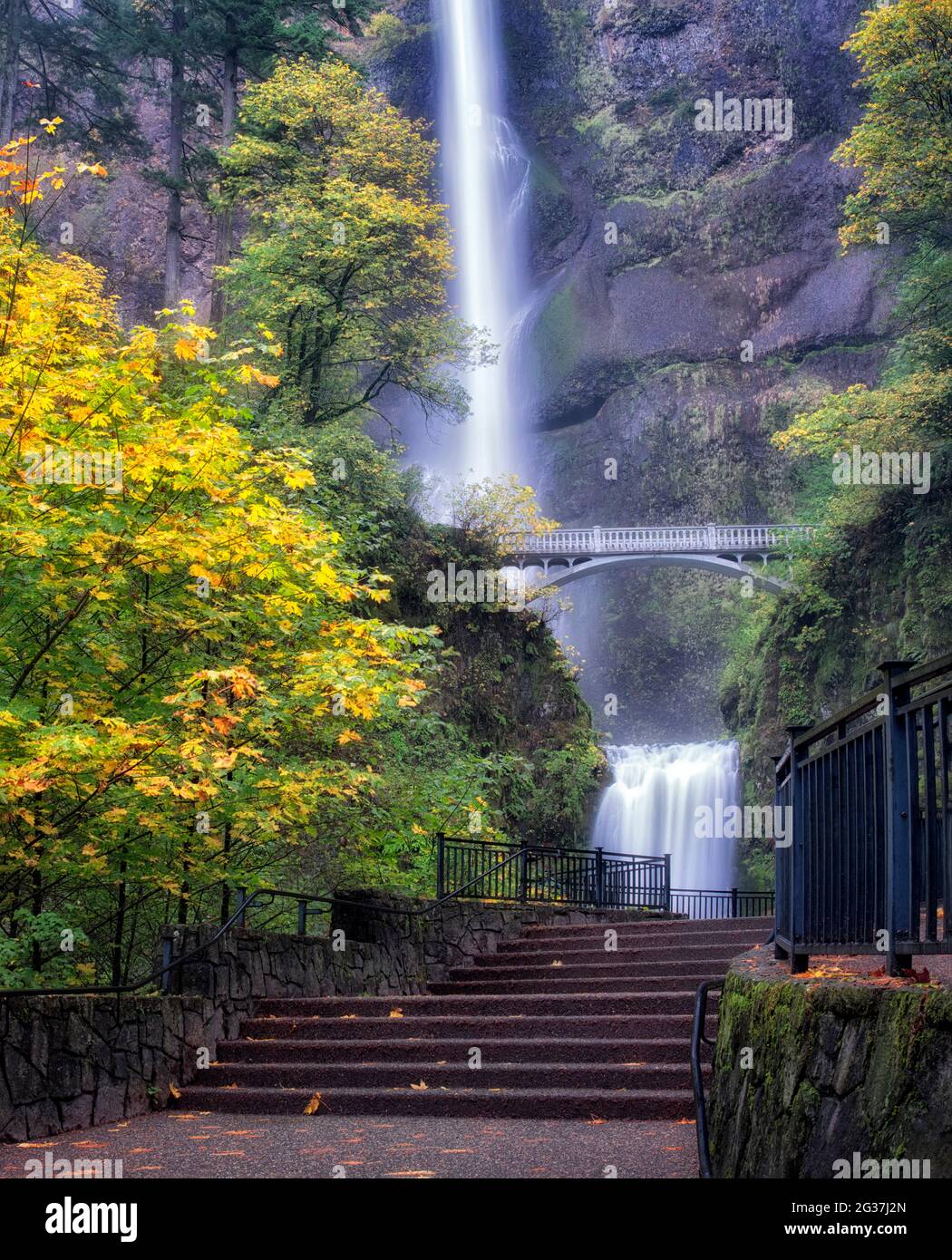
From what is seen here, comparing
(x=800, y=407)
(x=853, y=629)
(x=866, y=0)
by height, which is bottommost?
(x=853, y=629)

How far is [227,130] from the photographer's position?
97.2 feet

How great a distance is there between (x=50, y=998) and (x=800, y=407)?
166 ft

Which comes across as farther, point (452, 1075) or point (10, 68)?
point (10, 68)

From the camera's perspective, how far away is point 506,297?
58.0 m

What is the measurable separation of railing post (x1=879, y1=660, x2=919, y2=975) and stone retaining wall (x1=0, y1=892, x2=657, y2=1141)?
5.12 metres

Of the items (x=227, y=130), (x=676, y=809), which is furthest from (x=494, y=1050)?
(x=676, y=809)

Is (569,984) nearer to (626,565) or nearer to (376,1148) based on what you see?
(376,1148)

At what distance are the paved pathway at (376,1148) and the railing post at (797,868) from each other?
1.17m

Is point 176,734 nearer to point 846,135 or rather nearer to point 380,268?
point 380,268

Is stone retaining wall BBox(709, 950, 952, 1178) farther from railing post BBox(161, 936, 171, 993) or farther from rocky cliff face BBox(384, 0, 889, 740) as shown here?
rocky cliff face BBox(384, 0, 889, 740)

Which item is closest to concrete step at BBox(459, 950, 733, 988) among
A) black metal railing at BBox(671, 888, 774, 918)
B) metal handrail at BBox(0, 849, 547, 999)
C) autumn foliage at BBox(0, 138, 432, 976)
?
metal handrail at BBox(0, 849, 547, 999)

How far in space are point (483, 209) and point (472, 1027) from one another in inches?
2106

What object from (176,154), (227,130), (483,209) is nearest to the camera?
(227,130)
